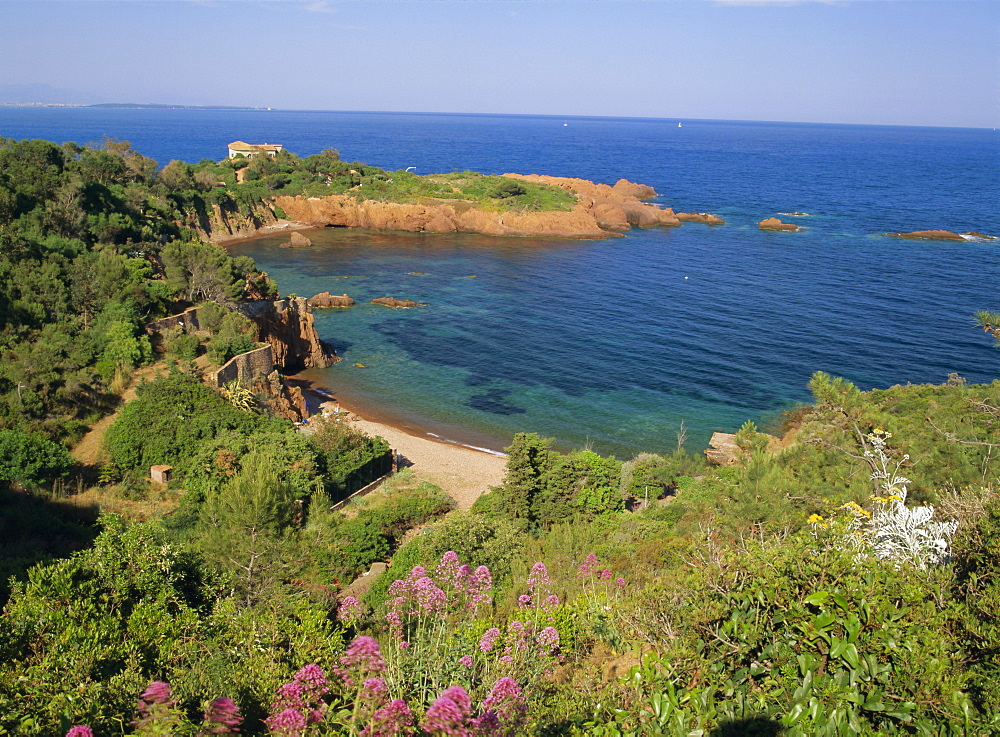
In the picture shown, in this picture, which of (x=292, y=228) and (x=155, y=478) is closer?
(x=155, y=478)

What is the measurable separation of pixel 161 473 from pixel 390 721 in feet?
62.9

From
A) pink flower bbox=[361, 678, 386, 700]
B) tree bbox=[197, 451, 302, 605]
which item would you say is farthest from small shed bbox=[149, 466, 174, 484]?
pink flower bbox=[361, 678, 386, 700]

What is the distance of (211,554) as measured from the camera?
13.1 metres

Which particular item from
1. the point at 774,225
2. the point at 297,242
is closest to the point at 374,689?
the point at 297,242

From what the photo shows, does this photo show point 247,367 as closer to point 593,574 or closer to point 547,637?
point 593,574

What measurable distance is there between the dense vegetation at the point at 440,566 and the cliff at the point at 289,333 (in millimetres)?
2373

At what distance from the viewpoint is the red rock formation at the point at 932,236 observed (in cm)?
7725

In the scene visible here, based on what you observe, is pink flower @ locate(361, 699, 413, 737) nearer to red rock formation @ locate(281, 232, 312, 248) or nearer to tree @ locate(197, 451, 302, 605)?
tree @ locate(197, 451, 302, 605)

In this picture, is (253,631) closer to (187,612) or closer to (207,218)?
(187,612)

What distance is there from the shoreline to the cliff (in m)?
2.84

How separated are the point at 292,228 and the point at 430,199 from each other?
17.1 m

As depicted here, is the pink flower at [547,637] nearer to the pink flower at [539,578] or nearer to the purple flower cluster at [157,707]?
the pink flower at [539,578]

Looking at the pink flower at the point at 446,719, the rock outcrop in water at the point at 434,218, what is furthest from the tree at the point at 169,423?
the rock outcrop in water at the point at 434,218

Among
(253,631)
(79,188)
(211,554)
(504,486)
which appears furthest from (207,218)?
(253,631)
